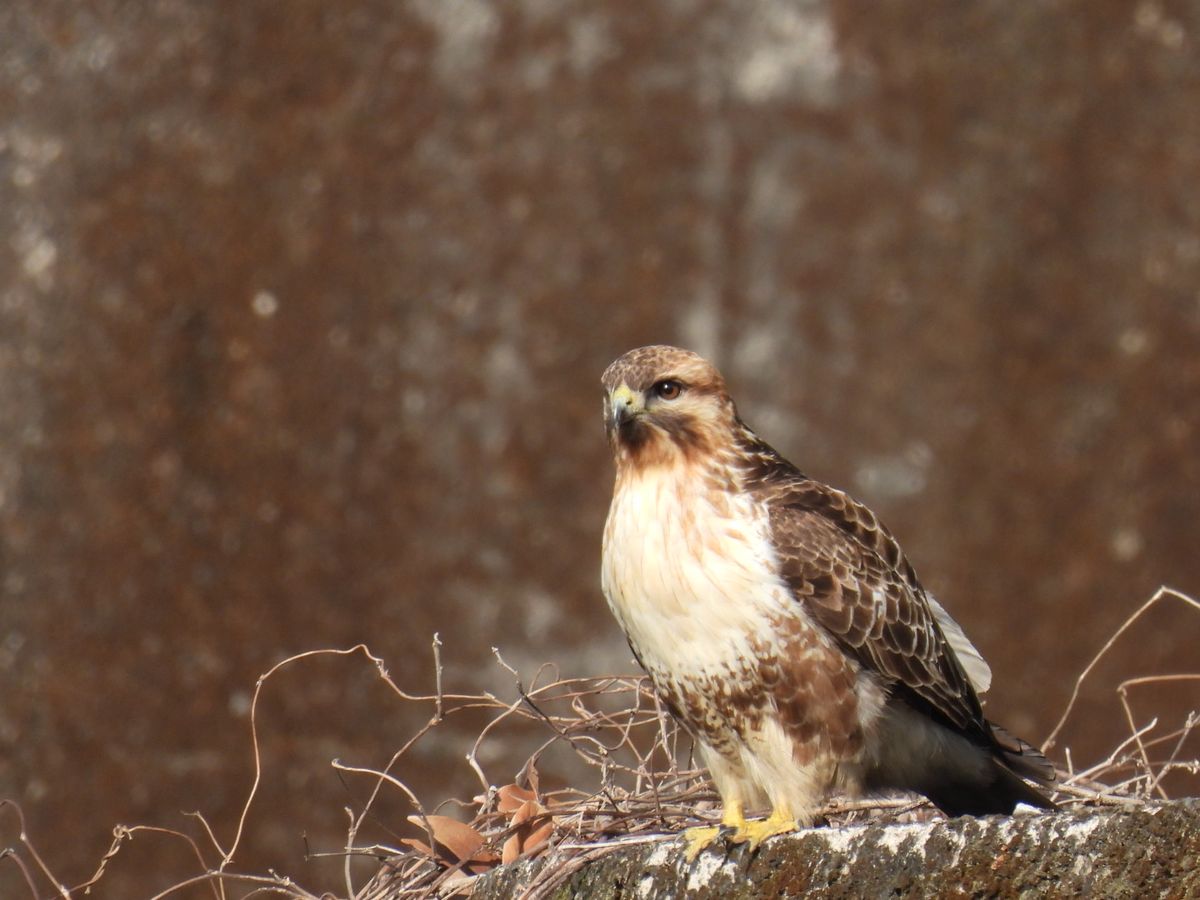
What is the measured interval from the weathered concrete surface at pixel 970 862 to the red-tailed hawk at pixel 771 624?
27.6 inches

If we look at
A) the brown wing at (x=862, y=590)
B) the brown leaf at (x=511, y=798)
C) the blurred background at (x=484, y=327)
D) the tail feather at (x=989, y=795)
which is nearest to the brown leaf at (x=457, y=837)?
the brown leaf at (x=511, y=798)

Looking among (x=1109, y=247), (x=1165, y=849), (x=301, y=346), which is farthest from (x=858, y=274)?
(x=1165, y=849)

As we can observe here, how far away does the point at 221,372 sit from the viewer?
5.33 meters

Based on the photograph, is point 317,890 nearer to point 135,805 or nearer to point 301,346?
point 135,805

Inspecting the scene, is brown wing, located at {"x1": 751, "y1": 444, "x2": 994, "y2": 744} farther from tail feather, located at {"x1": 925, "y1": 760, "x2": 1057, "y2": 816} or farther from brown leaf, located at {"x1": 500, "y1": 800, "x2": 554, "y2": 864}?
brown leaf, located at {"x1": 500, "y1": 800, "x2": 554, "y2": 864}

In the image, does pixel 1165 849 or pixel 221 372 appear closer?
pixel 1165 849

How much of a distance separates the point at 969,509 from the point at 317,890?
1.91 m

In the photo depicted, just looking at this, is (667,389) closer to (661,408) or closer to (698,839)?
(661,408)

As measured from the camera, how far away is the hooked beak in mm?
3689

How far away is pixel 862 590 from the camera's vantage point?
11.9ft

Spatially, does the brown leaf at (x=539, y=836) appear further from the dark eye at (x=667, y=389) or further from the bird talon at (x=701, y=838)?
the dark eye at (x=667, y=389)

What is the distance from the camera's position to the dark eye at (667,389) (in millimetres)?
3729

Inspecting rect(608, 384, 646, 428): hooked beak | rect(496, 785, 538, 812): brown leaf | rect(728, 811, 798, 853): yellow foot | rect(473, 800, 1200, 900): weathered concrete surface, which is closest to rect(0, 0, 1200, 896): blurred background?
rect(496, 785, 538, 812): brown leaf

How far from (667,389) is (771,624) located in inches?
20.1
